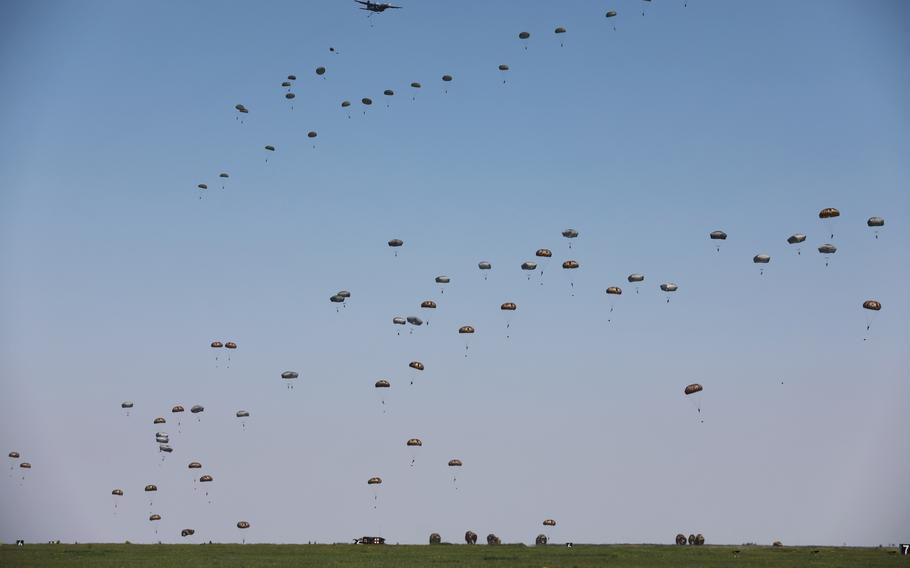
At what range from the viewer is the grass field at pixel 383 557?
8644cm

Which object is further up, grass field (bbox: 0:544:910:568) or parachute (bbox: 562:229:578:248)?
parachute (bbox: 562:229:578:248)

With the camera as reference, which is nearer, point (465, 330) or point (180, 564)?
point (180, 564)

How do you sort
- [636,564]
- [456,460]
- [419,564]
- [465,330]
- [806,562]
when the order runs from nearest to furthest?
[419,564] → [636,564] → [806,562] → [465,330] → [456,460]

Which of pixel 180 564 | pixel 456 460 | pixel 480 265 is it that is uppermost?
pixel 480 265

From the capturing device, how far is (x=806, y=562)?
9581 cm

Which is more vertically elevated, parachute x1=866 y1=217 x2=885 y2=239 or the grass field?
parachute x1=866 y1=217 x2=885 y2=239

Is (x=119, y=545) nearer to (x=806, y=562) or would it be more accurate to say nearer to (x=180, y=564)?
(x=180, y=564)

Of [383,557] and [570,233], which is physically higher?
[570,233]

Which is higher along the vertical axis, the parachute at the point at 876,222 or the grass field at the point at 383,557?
the parachute at the point at 876,222

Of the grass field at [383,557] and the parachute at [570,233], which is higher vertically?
the parachute at [570,233]

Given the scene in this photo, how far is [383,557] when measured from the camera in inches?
3656

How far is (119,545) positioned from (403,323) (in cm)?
4044

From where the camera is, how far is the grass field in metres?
86.4

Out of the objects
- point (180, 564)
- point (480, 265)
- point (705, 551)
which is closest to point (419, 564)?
point (180, 564)
